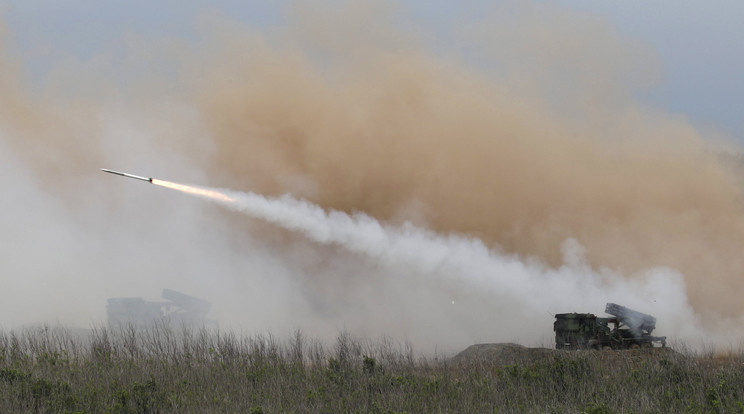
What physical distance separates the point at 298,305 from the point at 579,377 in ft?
105

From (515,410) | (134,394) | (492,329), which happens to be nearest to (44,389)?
(134,394)

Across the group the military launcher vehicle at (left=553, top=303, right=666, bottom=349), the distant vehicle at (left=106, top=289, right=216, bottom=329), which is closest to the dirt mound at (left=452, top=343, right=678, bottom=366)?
the military launcher vehicle at (left=553, top=303, right=666, bottom=349)

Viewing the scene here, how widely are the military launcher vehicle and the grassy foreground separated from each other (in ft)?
31.4

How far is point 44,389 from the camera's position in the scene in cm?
1842

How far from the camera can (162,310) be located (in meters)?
43.2

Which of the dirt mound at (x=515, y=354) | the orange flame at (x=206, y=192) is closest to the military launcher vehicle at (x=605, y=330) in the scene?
the dirt mound at (x=515, y=354)

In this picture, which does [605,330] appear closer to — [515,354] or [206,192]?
[515,354]

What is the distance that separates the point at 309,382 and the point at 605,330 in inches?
716

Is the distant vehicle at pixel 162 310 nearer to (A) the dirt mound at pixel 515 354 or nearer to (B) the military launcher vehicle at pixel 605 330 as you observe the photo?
(A) the dirt mound at pixel 515 354

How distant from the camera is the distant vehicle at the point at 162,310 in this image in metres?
41.3

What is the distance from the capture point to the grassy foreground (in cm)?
1794

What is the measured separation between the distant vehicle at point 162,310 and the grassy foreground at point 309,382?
16.4m

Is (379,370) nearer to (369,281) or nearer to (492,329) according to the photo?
(492,329)

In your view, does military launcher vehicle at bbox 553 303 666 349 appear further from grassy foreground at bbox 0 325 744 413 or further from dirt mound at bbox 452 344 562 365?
grassy foreground at bbox 0 325 744 413
